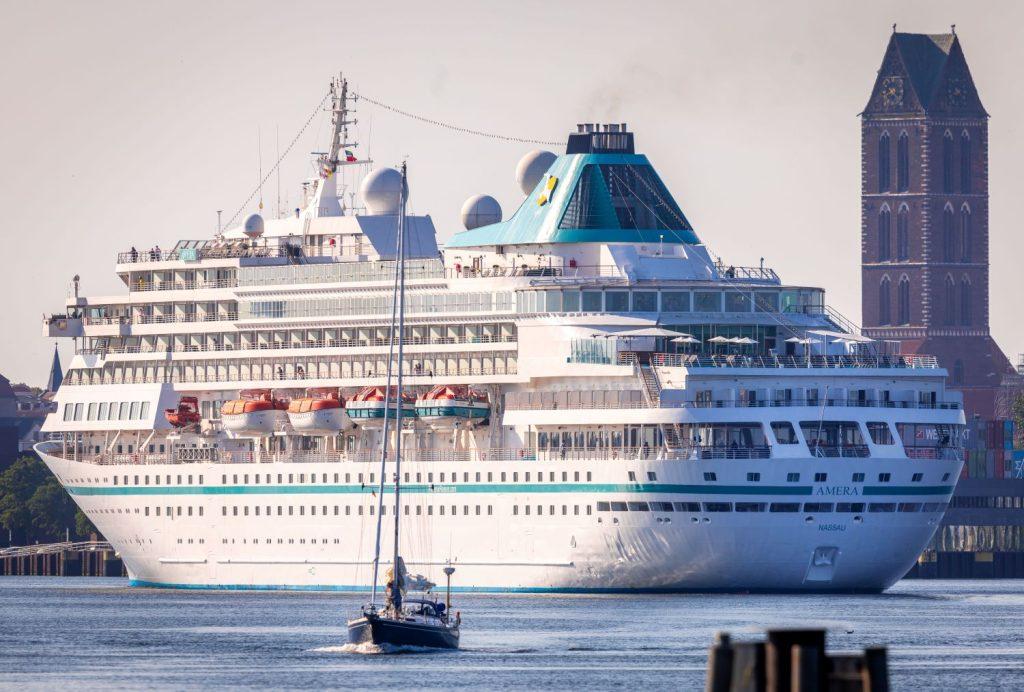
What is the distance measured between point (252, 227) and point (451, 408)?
48.8 feet

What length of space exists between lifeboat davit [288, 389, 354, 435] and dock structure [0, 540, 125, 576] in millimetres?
35234

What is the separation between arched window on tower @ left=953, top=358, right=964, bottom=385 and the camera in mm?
189125

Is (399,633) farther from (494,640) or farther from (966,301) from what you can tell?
(966,301)

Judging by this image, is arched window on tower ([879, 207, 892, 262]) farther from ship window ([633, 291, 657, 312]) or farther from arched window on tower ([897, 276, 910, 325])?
ship window ([633, 291, 657, 312])

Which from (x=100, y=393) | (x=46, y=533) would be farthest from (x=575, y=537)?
(x=46, y=533)

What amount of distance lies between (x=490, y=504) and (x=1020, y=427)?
9225cm

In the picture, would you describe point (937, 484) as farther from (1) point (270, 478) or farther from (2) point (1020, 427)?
(2) point (1020, 427)

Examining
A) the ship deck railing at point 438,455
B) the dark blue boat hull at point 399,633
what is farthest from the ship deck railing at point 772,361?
the dark blue boat hull at point 399,633

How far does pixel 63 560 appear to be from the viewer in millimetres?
122750

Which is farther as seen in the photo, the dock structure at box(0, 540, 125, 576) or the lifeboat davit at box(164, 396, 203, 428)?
the dock structure at box(0, 540, 125, 576)

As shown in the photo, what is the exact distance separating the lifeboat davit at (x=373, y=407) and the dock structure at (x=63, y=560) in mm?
37645

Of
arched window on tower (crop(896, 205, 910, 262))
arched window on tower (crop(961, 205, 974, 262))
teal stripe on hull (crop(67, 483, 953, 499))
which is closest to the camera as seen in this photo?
teal stripe on hull (crop(67, 483, 953, 499))

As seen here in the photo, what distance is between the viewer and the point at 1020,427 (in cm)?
16750

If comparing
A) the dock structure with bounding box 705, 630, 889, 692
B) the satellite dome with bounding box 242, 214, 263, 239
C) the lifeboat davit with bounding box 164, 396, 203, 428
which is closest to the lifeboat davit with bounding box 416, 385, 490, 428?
the lifeboat davit with bounding box 164, 396, 203, 428
